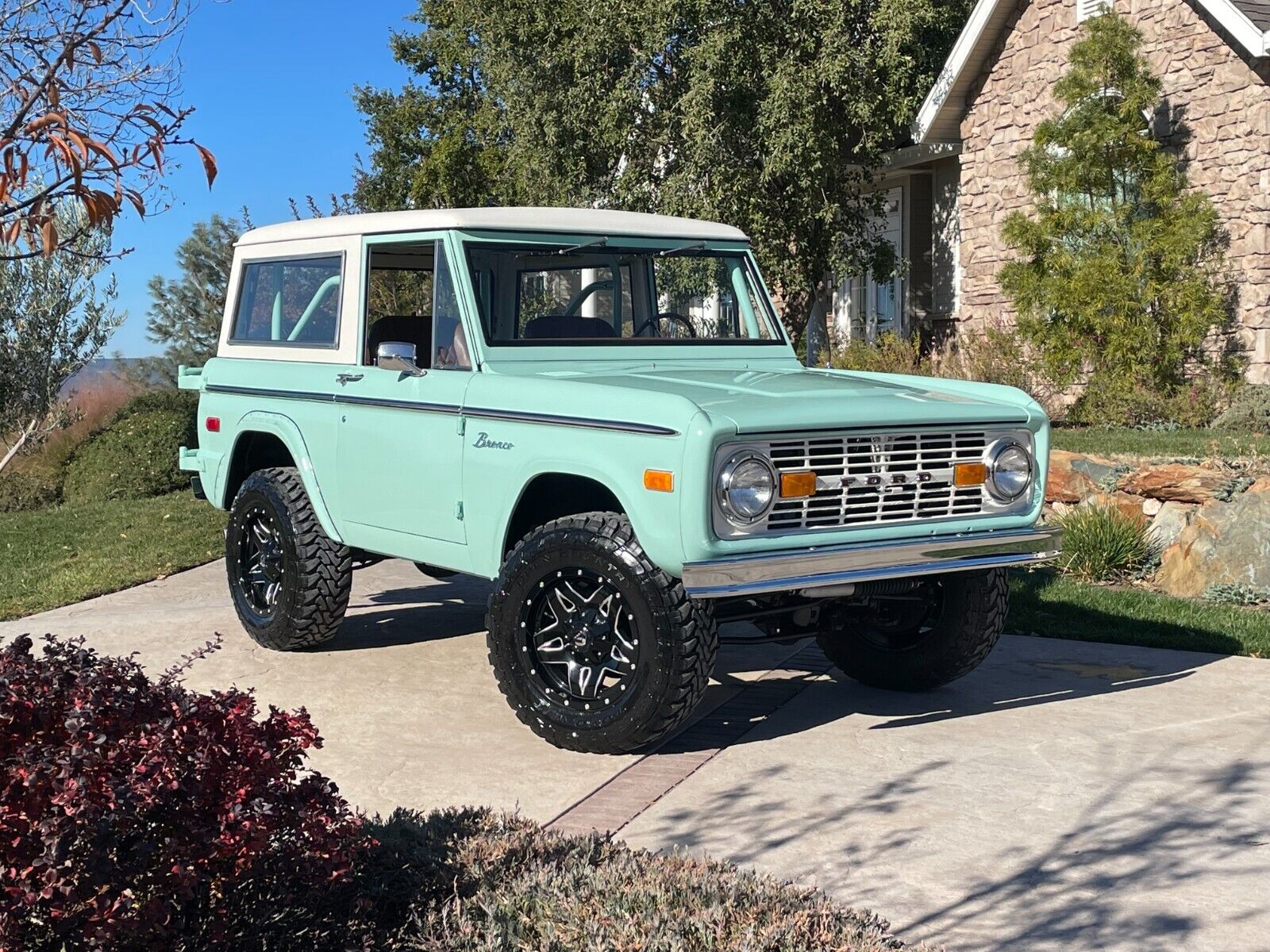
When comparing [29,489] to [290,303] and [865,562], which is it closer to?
[290,303]

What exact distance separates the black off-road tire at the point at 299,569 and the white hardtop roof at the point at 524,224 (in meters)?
1.25

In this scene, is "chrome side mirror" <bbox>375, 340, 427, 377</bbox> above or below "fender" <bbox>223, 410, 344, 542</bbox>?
above

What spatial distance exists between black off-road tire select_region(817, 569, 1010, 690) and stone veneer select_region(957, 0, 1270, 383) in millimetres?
9059

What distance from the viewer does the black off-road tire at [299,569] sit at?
23.0 ft

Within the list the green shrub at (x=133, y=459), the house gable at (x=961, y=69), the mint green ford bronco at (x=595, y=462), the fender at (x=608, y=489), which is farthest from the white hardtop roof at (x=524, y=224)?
the house gable at (x=961, y=69)

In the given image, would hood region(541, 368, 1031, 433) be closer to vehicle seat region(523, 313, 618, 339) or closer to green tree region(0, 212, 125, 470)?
vehicle seat region(523, 313, 618, 339)

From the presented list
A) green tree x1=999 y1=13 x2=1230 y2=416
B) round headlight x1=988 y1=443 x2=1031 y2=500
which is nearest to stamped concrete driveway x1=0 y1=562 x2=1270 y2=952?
round headlight x1=988 y1=443 x2=1031 y2=500

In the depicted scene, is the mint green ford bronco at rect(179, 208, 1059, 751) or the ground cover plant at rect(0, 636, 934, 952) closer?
the ground cover plant at rect(0, 636, 934, 952)

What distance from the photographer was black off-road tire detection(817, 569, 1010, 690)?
620 centimetres

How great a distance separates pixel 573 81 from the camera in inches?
778

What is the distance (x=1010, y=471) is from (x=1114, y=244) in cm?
964

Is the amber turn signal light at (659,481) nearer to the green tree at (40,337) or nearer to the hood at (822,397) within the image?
the hood at (822,397)

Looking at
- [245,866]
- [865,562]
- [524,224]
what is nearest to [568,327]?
[524,224]

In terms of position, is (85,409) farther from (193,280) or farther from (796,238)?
(193,280)
